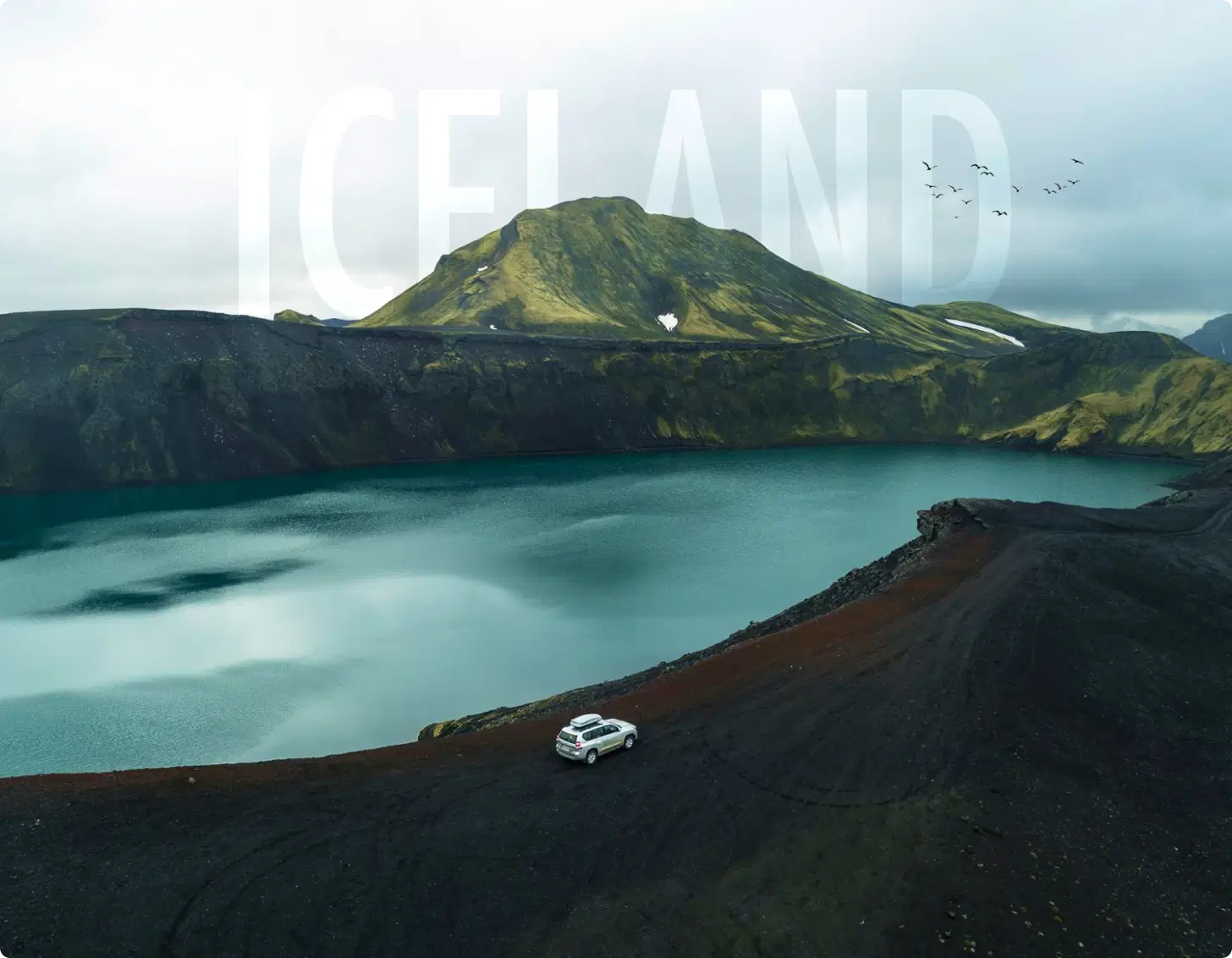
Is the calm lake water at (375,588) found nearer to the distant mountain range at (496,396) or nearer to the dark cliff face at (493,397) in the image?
the distant mountain range at (496,396)

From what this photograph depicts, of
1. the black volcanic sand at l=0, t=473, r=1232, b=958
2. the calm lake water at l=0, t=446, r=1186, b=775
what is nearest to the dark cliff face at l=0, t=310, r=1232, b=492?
the calm lake water at l=0, t=446, r=1186, b=775

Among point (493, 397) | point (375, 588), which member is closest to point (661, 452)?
point (493, 397)

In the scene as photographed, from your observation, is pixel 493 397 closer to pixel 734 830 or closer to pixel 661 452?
pixel 661 452

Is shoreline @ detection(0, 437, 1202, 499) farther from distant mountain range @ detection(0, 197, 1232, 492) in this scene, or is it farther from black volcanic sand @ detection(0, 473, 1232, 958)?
black volcanic sand @ detection(0, 473, 1232, 958)

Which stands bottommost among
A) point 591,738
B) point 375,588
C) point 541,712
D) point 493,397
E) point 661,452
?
point 375,588

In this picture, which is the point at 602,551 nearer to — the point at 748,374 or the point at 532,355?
the point at 532,355
